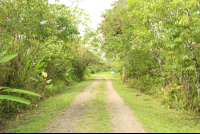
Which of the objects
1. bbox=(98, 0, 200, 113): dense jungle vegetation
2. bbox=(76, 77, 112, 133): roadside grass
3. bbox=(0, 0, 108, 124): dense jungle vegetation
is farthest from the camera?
bbox=(98, 0, 200, 113): dense jungle vegetation

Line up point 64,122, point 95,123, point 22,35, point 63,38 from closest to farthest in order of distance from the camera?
1. point 95,123
2. point 64,122
3. point 22,35
4. point 63,38

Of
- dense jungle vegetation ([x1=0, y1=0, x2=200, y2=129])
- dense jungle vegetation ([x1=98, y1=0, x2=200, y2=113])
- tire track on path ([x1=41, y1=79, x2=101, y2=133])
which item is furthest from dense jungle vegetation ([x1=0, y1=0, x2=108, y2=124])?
dense jungle vegetation ([x1=98, y1=0, x2=200, y2=113])

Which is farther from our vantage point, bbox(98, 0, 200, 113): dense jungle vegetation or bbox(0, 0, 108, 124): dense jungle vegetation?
bbox(98, 0, 200, 113): dense jungle vegetation

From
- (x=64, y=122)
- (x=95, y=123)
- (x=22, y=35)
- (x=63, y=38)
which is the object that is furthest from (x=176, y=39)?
(x=22, y=35)

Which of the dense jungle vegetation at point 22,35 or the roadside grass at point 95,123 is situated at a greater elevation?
the dense jungle vegetation at point 22,35

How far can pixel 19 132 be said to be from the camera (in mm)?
4102

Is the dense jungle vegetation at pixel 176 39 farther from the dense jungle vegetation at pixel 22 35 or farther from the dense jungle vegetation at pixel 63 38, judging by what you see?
the dense jungle vegetation at pixel 22 35

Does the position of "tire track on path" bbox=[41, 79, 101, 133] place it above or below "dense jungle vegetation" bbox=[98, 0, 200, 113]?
below

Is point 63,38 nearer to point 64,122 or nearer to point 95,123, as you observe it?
point 64,122

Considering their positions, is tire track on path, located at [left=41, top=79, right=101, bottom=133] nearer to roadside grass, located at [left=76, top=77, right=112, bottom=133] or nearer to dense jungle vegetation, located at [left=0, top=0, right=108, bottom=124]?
roadside grass, located at [left=76, top=77, right=112, bottom=133]

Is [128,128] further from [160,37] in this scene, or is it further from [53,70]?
[53,70]

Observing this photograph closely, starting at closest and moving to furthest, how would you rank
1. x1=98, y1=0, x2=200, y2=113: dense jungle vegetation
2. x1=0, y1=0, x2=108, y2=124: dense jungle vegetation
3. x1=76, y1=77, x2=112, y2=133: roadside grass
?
x1=76, y1=77, x2=112, y2=133: roadside grass, x1=0, y1=0, x2=108, y2=124: dense jungle vegetation, x1=98, y1=0, x2=200, y2=113: dense jungle vegetation

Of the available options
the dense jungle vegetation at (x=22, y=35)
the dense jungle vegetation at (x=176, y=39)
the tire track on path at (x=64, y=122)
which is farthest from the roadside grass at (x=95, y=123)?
the dense jungle vegetation at (x=176, y=39)

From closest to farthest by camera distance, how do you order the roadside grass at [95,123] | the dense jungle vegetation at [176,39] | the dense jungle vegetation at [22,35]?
1. the roadside grass at [95,123]
2. the dense jungle vegetation at [22,35]
3. the dense jungle vegetation at [176,39]
